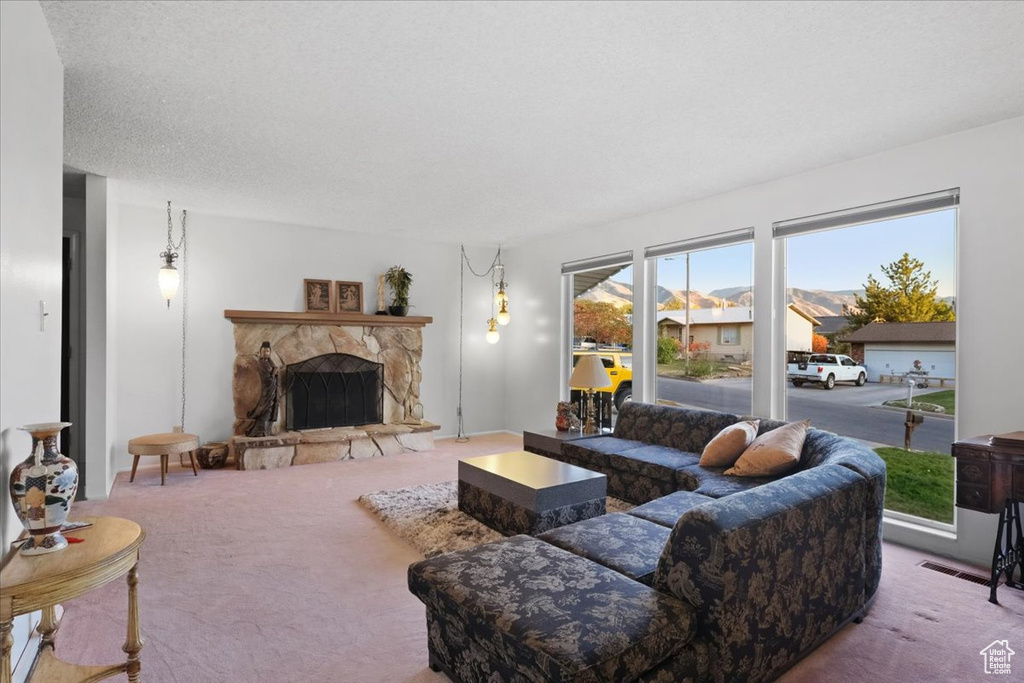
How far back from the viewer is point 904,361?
3713mm

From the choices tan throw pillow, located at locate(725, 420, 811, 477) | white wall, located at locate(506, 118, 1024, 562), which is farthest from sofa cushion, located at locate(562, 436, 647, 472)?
white wall, located at locate(506, 118, 1024, 562)

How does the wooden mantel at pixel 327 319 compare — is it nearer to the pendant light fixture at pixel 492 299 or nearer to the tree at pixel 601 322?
the pendant light fixture at pixel 492 299

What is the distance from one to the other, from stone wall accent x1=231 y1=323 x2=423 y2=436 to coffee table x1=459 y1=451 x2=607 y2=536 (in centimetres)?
288

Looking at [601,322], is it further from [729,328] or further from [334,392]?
→ [334,392]

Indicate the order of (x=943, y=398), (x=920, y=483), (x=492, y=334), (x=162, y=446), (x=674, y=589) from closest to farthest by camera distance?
(x=674, y=589) → (x=943, y=398) → (x=920, y=483) → (x=162, y=446) → (x=492, y=334)

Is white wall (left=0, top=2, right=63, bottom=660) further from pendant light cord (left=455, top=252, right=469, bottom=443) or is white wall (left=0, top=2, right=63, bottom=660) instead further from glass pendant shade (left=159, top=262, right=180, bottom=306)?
pendant light cord (left=455, top=252, right=469, bottom=443)

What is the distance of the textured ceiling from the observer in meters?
2.14

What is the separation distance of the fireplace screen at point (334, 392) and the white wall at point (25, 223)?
11.5 ft

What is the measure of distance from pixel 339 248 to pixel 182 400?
2.32 m

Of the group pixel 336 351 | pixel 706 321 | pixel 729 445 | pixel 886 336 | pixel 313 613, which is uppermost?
pixel 706 321

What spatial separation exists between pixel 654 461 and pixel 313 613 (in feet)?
7.92

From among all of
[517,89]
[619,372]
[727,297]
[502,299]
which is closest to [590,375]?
[619,372]

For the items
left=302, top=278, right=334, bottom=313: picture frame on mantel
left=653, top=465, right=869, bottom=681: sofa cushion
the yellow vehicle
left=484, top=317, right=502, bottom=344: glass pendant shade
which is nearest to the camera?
left=653, top=465, right=869, bottom=681: sofa cushion

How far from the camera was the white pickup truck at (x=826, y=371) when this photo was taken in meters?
4.02
